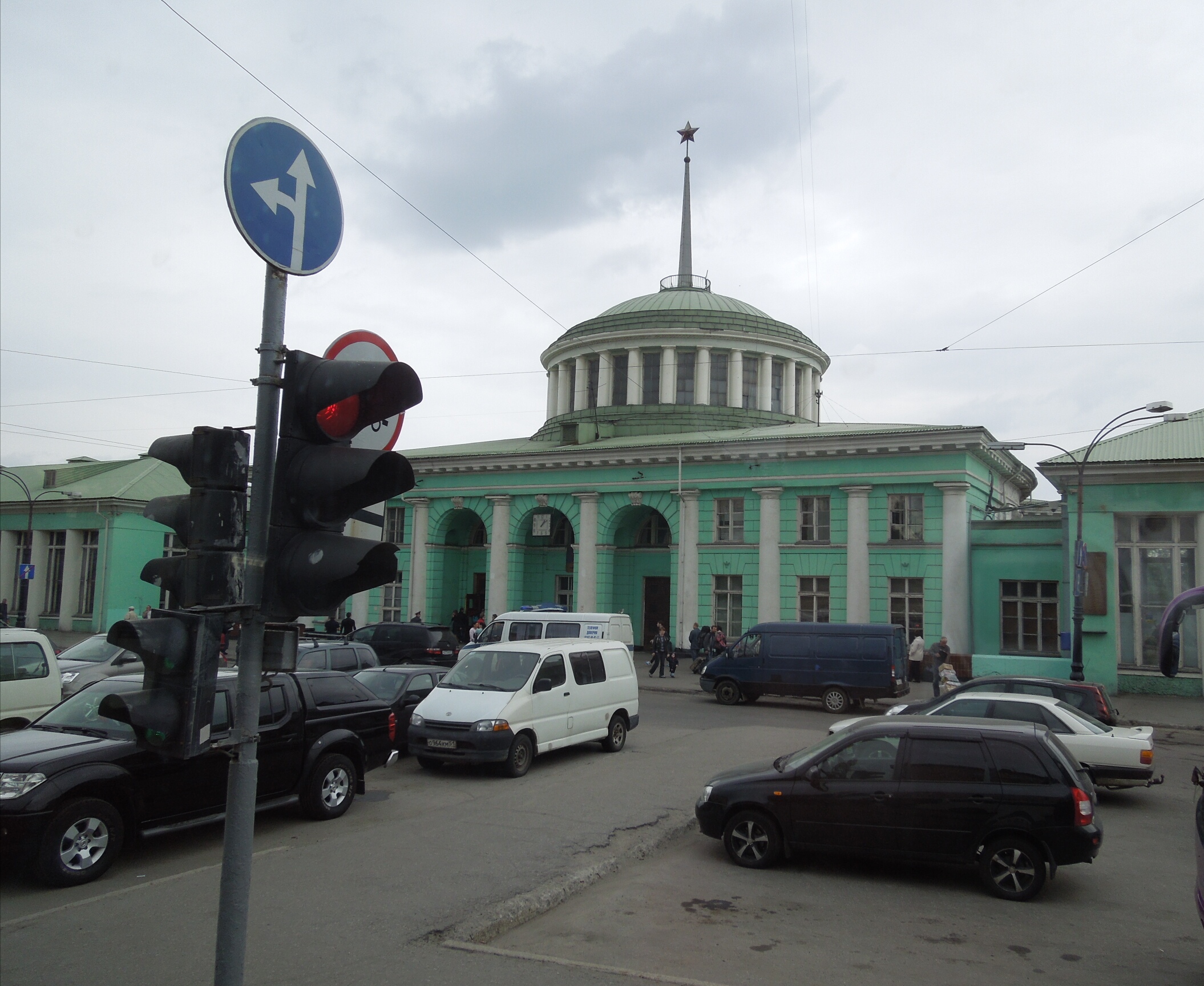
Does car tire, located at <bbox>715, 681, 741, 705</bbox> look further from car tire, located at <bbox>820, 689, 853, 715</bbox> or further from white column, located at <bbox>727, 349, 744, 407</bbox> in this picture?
white column, located at <bbox>727, 349, 744, 407</bbox>

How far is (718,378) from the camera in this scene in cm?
4431

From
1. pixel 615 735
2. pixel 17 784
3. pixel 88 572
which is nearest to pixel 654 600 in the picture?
pixel 615 735

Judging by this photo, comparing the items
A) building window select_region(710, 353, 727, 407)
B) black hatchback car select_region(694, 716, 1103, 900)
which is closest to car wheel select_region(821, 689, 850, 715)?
black hatchback car select_region(694, 716, 1103, 900)

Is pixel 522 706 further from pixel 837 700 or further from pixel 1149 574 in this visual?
pixel 1149 574

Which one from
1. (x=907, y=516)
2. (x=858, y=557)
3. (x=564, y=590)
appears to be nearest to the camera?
(x=907, y=516)

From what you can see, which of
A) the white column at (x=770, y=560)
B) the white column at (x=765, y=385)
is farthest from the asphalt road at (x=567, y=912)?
the white column at (x=765, y=385)

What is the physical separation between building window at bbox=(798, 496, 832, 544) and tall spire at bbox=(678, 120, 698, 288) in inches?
883

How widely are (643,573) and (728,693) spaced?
14712 mm

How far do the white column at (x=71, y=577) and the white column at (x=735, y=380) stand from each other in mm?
31242

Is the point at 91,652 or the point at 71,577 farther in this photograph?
the point at 71,577

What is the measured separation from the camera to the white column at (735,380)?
1719 inches

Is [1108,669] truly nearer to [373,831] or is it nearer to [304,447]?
[373,831]

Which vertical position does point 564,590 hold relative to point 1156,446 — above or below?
below

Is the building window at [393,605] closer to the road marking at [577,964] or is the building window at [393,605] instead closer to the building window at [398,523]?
the building window at [398,523]
